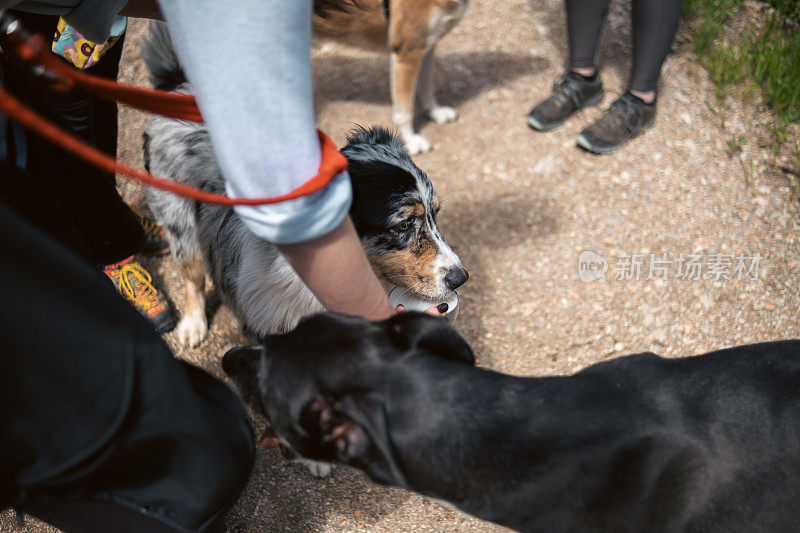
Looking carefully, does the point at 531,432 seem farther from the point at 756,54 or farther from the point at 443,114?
the point at 756,54

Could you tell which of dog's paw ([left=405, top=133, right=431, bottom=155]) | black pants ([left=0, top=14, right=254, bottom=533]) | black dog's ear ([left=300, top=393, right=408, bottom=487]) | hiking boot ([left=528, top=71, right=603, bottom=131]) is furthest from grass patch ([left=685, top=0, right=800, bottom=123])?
black pants ([left=0, top=14, right=254, bottom=533])

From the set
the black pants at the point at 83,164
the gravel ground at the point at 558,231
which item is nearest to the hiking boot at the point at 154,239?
the gravel ground at the point at 558,231

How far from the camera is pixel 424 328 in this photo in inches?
54.0

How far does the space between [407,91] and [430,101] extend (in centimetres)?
37

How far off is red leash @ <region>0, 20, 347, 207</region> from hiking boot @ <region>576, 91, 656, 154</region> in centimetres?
259

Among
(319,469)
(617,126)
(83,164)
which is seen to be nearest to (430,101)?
(617,126)

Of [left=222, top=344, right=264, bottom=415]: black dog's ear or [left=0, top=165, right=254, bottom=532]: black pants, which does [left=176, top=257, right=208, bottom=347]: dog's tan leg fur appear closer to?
[left=222, top=344, right=264, bottom=415]: black dog's ear

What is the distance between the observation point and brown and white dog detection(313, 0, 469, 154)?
318 centimetres

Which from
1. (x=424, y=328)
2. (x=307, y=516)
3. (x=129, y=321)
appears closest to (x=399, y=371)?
(x=424, y=328)

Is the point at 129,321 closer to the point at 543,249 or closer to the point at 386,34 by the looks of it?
the point at 543,249

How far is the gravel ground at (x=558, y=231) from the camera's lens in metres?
2.28

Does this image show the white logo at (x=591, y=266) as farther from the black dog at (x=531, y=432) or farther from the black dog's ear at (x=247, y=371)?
the black dog's ear at (x=247, y=371)

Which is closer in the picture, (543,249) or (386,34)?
(543,249)

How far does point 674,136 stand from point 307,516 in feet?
9.51
